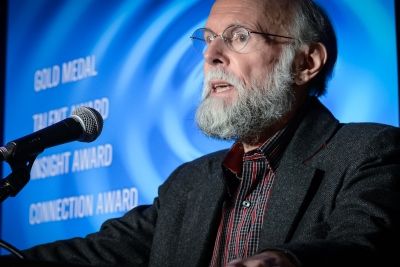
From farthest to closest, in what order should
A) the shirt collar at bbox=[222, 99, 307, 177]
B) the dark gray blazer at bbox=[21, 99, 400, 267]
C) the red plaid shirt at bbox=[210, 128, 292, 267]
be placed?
1. the shirt collar at bbox=[222, 99, 307, 177]
2. the red plaid shirt at bbox=[210, 128, 292, 267]
3. the dark gray blazer at bbox=[21, 99, 400, 267]

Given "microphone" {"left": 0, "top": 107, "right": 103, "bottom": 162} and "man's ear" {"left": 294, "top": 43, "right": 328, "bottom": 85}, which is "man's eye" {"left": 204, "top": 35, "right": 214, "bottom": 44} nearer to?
"man's ear" {"left": 294, "top": 43, "right": 328, "bottom": 85}

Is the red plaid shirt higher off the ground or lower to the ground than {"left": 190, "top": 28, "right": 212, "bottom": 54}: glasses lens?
lower

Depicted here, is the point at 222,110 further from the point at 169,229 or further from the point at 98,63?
the point at 98,63

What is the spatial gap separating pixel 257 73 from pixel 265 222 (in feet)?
1.82

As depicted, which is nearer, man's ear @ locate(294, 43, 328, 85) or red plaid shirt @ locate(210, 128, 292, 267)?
red plaid shirt @ locate(210, 128, 292, 267)

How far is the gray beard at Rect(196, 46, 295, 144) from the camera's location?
254cm

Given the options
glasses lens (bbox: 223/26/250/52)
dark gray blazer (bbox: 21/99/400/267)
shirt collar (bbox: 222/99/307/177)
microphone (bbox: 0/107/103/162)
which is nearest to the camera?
microphone (bbox: 0/107/103/162)

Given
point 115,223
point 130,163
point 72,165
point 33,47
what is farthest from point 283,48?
point 33,47

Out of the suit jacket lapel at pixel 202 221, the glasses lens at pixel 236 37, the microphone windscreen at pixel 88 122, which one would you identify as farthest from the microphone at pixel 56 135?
the glasses lens at pixel 236 37

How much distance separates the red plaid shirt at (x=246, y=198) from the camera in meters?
2.36

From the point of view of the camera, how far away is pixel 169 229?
256cm

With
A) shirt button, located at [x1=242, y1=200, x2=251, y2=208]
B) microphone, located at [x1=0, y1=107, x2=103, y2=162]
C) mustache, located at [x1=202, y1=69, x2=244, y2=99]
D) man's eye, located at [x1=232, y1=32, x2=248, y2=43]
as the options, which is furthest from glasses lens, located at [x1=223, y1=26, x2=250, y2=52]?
microphone, located at [x1=0, y1=107, x2=103, y2=162]

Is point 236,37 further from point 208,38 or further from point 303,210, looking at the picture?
point 303,210

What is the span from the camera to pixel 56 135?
1.93 meters
